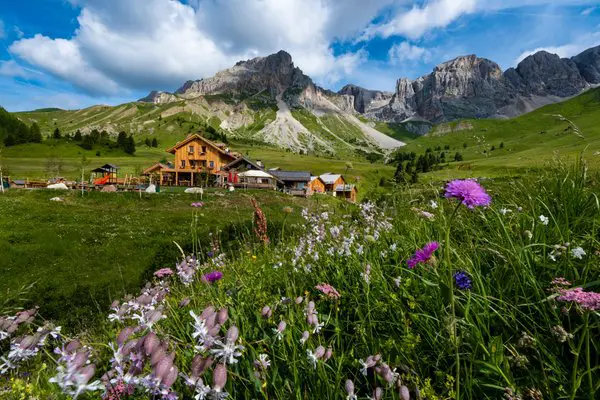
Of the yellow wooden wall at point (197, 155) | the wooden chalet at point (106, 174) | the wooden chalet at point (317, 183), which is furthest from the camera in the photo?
the wooden chalet at point (317, 183)

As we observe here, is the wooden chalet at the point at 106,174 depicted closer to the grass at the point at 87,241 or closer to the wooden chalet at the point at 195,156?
the wooden chalet at the point at 195,156

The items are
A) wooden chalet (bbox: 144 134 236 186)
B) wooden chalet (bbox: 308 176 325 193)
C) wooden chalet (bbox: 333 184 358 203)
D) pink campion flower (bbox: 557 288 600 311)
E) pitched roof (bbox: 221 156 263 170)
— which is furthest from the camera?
wooden chalet (bbox: 308 176 325 193)

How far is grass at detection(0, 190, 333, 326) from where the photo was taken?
17.8 metres

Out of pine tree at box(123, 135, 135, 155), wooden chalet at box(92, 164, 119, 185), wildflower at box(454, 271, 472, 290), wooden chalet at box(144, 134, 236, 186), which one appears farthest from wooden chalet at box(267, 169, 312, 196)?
pine tree at box(123, 135, 135, 155)

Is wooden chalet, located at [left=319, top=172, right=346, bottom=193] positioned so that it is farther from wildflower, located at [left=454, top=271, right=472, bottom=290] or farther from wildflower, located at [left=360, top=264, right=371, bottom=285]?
wildflower, located at [left=454, top=271, right=472, bottom=290]

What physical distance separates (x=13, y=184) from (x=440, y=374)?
265 feet

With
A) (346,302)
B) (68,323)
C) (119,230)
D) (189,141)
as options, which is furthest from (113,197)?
(346,302)

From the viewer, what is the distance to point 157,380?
1.35 metres

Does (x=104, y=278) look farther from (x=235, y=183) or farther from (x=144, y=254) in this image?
(x=235, y=183)

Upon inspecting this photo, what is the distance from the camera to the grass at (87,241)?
703 inches

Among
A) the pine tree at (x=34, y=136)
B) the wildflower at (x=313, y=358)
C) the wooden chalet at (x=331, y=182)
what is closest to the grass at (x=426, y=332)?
the wildflower at (x=313, y=358)

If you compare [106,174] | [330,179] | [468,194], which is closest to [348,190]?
[468,194]

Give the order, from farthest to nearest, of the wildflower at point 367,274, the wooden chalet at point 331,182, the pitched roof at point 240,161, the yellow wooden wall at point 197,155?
the wooden chalet at point 331,182
the yellow wooden wall at point 197,155
the pitched roof at point 240,161
the wildflower at point 367,274

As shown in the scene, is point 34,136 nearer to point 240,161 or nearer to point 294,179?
point 240,161
